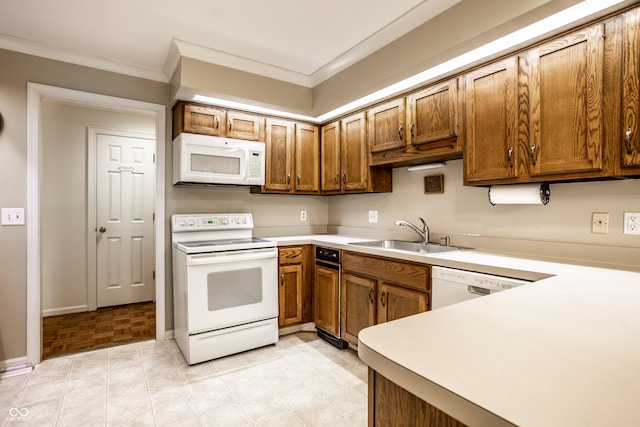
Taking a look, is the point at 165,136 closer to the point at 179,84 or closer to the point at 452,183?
the point at 179,84

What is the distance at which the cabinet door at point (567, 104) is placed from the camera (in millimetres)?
1549

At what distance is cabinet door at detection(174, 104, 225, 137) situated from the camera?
9.09ft

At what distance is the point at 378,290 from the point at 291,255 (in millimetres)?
941

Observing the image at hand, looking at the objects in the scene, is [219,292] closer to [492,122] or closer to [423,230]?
[423,230]

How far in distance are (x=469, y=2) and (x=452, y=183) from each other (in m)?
1.18

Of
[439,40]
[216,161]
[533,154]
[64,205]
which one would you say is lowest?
[64,205]

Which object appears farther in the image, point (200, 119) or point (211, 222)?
point (211, 222)

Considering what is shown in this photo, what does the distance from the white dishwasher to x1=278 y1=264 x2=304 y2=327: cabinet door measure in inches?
53.8

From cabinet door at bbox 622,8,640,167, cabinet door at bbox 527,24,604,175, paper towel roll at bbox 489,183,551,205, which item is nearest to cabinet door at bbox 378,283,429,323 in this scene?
paper towel roll at bbox 489,183,551,205

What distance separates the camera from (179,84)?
255 cm

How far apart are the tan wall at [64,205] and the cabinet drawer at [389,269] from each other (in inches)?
123

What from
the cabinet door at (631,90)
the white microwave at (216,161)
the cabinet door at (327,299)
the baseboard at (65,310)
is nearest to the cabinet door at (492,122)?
the cabinet door at (631,90)

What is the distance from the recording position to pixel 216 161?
112 inches

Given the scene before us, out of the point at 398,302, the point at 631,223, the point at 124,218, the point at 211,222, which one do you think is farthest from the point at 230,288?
the point at 631,223
